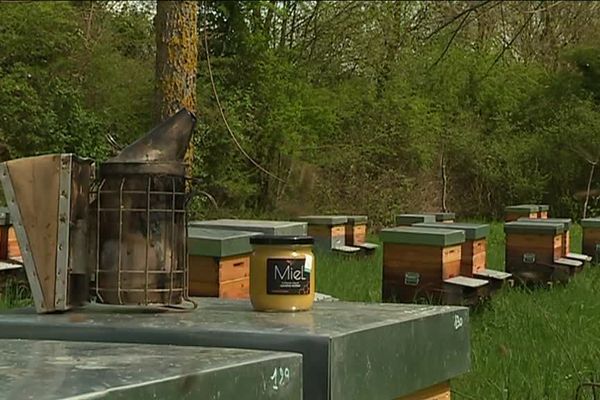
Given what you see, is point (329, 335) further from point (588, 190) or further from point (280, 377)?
point (588, 190)

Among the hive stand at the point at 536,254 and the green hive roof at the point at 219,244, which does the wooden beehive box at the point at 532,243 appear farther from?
the green hive roof at the point at 219,244

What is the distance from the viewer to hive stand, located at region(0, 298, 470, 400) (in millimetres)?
1168

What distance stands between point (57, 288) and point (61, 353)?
43 cm

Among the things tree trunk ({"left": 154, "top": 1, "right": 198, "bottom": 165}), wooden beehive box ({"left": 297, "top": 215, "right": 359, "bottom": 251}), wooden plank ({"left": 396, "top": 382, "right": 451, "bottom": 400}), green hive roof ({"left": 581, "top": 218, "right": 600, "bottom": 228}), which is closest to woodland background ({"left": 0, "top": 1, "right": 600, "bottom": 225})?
wooden beehive box ({"left": 297, "top": 215, "right": 359, "bottom": 251})

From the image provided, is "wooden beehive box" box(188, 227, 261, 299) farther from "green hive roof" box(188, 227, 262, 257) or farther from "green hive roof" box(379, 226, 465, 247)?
"green hive roof" box(379, 226, 465, 247)

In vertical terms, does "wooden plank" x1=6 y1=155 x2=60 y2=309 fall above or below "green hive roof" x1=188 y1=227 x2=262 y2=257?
above

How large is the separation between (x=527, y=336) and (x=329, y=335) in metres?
3.14

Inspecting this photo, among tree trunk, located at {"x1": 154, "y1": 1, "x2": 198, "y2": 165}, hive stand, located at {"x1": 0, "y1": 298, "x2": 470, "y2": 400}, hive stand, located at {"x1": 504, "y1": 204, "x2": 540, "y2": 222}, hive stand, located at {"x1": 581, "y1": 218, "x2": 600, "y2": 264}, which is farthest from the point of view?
hive stand, located at {"x1": 504, "y1": 204, "x2": 540, "y2": 222}

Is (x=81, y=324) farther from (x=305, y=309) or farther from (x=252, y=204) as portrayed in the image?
(x=252, y=204)

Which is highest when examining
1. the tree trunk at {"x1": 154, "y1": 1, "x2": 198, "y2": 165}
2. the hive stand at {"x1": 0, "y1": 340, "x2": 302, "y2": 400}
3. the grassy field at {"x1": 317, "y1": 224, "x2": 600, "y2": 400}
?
the tree trunk at {"x1": 154, "y1": 1, "x2": 198, "y2": 165}

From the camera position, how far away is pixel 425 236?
5082 mm

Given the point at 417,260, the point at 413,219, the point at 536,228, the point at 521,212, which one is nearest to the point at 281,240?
the point at 417,260

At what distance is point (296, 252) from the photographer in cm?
149

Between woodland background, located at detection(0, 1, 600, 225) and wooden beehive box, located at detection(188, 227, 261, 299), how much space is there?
685cm
